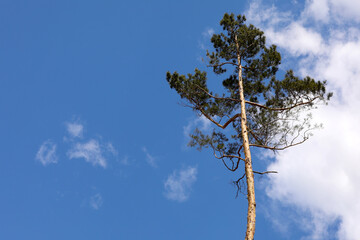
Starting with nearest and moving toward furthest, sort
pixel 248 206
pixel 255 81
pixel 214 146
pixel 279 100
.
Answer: pixel 248 206, pixel 214 146, pixel 279 100, pixel 255 81

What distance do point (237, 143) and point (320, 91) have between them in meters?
4.18

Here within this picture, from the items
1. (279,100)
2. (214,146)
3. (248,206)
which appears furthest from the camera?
(279,100)

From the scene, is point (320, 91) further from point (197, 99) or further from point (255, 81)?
point (197, 99)

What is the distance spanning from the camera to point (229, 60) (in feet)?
51.8

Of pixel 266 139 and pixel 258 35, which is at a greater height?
pixel 258 35

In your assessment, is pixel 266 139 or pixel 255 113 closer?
pixel 266 139

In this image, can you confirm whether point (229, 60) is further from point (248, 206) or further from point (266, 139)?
point (248, 206)

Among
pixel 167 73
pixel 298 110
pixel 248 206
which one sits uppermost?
pixel 167 73

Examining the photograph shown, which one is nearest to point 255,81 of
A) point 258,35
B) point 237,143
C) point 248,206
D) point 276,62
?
point 276,62

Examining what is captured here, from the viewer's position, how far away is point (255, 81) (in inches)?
600

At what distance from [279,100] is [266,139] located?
204 cm

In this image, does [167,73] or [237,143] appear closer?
[237,143]

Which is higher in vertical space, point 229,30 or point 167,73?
point 229,30

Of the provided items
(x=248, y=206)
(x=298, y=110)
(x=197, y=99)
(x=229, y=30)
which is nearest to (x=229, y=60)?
(x=229, y=30)
